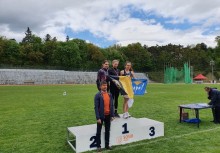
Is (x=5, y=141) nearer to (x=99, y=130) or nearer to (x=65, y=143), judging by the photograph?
(x=65, y=143)

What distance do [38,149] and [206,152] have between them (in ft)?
13.4

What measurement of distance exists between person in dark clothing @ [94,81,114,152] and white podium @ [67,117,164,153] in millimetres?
156

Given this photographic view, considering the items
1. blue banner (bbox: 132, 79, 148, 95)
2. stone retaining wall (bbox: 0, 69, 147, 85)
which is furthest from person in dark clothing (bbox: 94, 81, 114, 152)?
stone retaining wall (bbox: 0, 69, 147, 85)

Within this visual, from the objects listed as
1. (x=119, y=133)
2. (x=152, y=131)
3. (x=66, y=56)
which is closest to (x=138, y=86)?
(x=152, y=131)

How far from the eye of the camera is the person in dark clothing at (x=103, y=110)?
6129mm

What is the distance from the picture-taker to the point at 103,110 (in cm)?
616

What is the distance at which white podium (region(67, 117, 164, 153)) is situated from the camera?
20.6 ft

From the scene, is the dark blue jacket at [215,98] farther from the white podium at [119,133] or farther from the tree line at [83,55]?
the tree line at [83,55]

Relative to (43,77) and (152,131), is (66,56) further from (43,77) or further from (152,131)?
(152,131)

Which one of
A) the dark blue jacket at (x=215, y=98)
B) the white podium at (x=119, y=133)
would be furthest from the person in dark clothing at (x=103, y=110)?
the dark blue jacket at (x=215, y=98)

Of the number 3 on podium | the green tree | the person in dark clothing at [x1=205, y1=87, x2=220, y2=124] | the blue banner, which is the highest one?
the green tree

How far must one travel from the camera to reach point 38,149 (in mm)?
6340

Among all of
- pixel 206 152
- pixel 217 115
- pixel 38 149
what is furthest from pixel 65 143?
pixel 217 115

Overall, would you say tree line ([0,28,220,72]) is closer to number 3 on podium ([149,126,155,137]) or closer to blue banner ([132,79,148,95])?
blue banner ([132,79,148,95])
